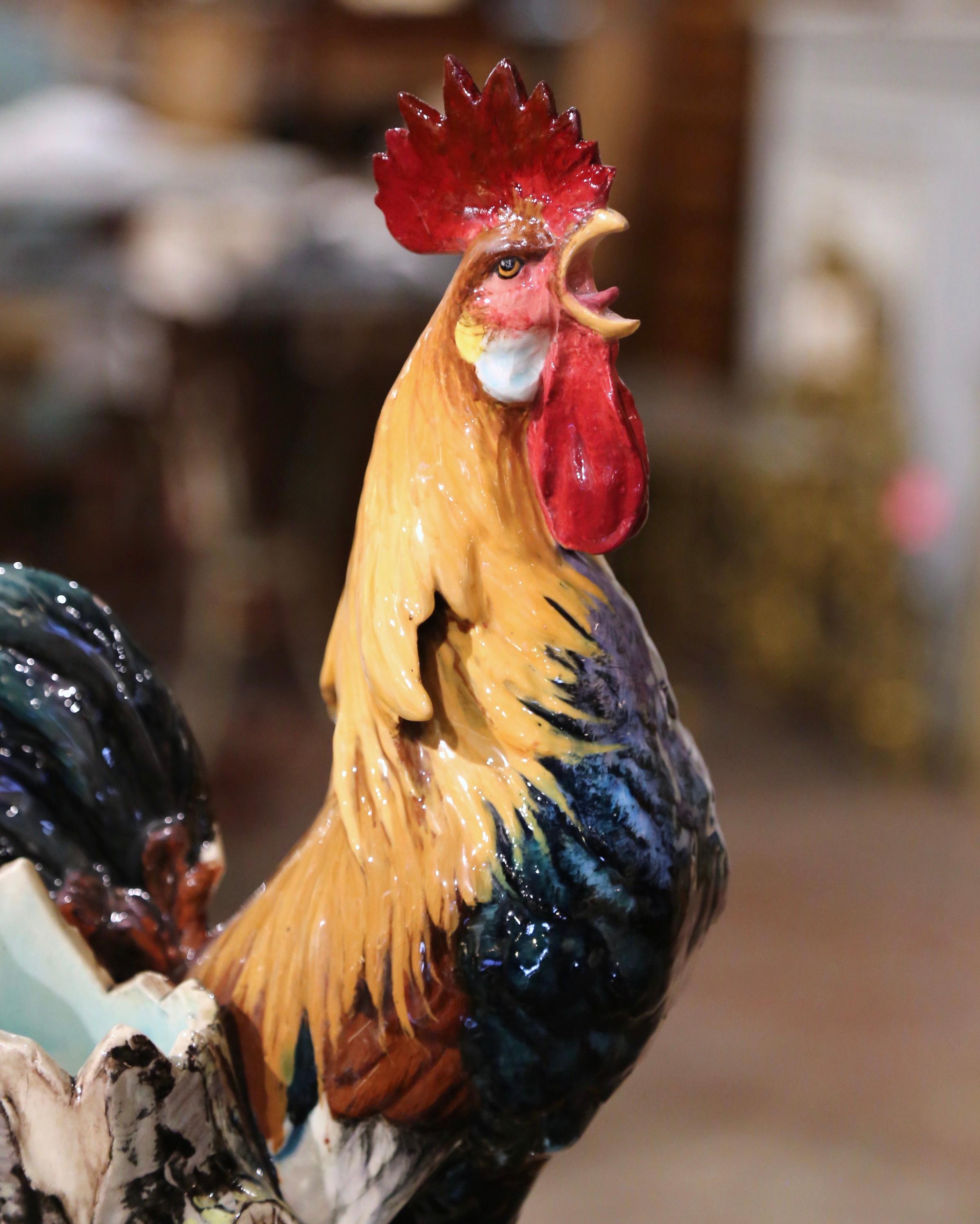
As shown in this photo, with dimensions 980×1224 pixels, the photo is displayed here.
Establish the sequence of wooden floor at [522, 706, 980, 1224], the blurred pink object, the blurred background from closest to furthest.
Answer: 1. wooden floor at [522, 706, 980, 1224]
2. the blurred background
3. the blurred pink object

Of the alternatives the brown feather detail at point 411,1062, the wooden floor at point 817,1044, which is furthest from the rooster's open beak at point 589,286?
the wooden floor at point 817,1044

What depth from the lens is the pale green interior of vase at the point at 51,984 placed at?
25.9 inches

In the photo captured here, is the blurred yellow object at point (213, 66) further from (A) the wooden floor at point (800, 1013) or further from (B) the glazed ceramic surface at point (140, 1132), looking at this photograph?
(B) the glazed ceramic surface at point (140, 1132)

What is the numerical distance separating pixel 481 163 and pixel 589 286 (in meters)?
0.07

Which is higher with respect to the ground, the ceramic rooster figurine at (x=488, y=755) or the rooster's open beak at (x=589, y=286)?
the rooster's open beak at (x=589, y=286)

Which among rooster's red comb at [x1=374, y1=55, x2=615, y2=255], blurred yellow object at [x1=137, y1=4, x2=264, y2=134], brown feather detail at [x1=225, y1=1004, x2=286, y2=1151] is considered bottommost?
brown feather detail at [x1=225, y1=1004, x2=286, y2=1151]

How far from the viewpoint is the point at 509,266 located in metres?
0.60

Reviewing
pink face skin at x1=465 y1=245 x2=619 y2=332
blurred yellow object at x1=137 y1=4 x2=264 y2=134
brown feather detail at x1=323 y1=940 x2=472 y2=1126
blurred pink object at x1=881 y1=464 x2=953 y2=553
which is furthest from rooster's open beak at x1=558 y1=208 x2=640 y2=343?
Result: blurred yellow object at x1=137 y1=4 x2=264 y2=134

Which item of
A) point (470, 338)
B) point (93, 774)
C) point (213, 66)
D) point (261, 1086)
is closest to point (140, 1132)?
point (261, 1086)

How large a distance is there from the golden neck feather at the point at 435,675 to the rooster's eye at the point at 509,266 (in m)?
0.02

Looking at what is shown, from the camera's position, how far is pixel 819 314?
331cm

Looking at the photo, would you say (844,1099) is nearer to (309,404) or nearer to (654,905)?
(654,905)

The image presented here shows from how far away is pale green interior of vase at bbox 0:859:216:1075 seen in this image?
66 cm

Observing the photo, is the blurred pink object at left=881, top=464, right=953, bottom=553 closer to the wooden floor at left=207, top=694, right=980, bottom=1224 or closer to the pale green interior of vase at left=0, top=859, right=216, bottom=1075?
the wooden floor at left=207, top=694, right=980, bottom=1224
